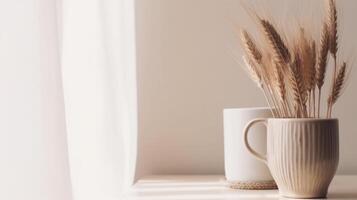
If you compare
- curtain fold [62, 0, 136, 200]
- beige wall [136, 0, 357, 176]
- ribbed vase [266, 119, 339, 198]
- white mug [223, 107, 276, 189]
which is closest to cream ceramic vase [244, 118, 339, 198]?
ribbed vase [266, 119, 339, 198]

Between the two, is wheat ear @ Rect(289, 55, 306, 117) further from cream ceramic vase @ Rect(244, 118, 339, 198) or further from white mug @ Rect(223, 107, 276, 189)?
white mug @ Rect(223, 107, 276, 189)

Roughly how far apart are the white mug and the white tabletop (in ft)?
0.07

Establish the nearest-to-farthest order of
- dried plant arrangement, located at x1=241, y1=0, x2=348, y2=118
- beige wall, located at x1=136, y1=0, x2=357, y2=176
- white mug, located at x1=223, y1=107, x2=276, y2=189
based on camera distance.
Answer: dried plant arrangement, located at x1=241, y1=0, x2=348, y2=118, white mug, located at x1=223, y1=107, x2=276, y2=189, beige wall, located at x1=136, y1=0, x2=357, y2=176

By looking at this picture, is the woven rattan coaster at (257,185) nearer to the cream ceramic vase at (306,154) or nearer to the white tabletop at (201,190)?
the white tabletop at (201,190)

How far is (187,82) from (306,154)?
50 cm

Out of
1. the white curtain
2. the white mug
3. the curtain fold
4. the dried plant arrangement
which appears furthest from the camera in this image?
the white mug

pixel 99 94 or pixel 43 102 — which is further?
pixel 99 94

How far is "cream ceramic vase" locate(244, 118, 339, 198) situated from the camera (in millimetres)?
897

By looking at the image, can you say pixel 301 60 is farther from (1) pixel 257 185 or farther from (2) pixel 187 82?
(2) pixel 187 82

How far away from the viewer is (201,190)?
41.9 inches

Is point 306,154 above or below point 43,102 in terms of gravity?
below

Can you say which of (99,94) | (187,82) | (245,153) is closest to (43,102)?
(99,94)

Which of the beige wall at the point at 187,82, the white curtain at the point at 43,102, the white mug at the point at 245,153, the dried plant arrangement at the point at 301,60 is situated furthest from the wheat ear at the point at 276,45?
the beige wall at the point at 187,82

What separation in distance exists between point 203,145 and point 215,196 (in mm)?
365
